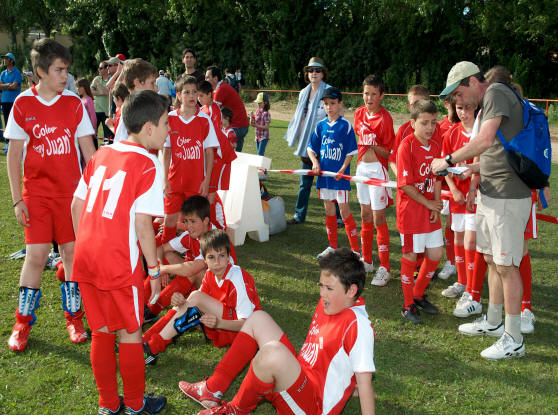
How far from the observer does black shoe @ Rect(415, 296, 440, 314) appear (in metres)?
4.83

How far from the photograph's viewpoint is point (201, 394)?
337 cm

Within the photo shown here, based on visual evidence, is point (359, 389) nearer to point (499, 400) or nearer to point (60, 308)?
point (499, 400)

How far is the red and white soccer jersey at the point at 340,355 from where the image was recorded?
2814mm

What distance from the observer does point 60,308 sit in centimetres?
482

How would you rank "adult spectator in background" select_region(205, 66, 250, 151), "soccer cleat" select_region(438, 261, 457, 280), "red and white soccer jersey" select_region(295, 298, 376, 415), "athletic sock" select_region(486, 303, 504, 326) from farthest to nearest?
"adult spectator in background" select_region(205, 66, 250, 151), "soccer cleat" select_region(438, 261, 457, 280), "athletic sock" select_region(486, 303, 504, 326), "red and white soccer jersey" select_region(295, 298, 376, 415)

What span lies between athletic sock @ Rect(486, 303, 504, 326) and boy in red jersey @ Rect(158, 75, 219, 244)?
2969 millimetres

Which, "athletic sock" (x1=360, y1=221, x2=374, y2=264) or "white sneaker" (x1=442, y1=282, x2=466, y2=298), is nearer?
"white sneaker" (x1=442, y1=282, x2=466, y2=298)

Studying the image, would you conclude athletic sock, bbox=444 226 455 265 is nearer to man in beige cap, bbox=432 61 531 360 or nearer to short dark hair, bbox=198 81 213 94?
man in beige cap, bbox=432 61 531 360

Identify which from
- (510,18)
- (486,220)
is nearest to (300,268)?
(486,220)

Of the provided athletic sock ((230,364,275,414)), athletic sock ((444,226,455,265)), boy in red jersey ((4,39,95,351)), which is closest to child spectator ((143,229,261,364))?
boy in red jersey ((4,39,95,351))

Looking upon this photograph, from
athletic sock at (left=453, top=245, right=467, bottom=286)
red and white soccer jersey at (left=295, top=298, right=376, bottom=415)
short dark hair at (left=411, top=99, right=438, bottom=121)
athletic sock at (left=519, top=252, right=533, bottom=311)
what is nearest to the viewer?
red and white soccer jersey at (left=295, top=298, right=376, bottom=415)

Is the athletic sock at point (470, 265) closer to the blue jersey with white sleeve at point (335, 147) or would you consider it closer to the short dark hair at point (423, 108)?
the short dark hair at point (423, 108)

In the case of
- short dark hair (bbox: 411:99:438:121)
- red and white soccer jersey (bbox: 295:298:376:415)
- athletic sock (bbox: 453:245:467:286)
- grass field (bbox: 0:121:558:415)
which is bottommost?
grass field (bbox: 0:121:558:415)

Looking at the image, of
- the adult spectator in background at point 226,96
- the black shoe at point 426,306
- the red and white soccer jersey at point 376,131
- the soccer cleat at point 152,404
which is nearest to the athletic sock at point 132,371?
the soccer cleat at point 152,404
